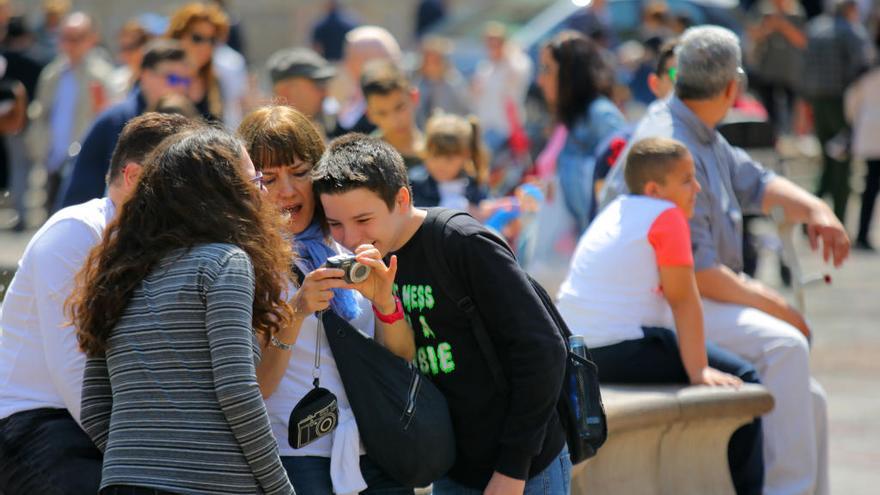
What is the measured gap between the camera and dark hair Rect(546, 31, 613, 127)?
7957 mm

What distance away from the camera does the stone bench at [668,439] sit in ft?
17.5

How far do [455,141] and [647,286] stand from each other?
2253 millimetres

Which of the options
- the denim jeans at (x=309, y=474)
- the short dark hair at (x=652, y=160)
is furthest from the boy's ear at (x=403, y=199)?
the short dark hair at (x=652, y=160)

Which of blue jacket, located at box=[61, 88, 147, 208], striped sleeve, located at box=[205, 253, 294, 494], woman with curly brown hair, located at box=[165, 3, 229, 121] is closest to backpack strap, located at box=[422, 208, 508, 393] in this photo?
striped sleeve, located at box=[205, 253, 294, 494]

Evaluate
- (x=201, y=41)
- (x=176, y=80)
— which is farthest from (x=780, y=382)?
(x=201, y=41)

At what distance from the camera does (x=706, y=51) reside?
606cm

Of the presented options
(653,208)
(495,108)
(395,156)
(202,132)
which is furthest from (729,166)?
(495,108)

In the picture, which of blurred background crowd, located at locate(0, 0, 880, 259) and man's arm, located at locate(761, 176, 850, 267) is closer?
man's arm, located at locate(761, 176, 850, 267)

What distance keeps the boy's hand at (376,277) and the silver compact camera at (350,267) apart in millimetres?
14

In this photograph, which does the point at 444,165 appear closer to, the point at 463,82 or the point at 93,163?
the point at 93,163

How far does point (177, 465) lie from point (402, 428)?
2.28 ft

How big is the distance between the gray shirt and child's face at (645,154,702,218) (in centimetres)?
29

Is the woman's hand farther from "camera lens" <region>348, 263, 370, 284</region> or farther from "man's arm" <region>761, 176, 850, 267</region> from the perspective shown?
"man's arm" <region>761, 176, 850, 267</region>

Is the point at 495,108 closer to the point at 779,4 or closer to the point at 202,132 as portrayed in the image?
the point at 779,4
